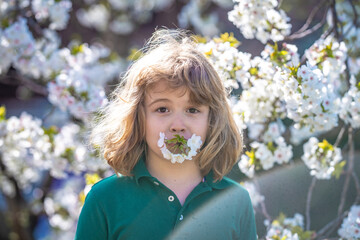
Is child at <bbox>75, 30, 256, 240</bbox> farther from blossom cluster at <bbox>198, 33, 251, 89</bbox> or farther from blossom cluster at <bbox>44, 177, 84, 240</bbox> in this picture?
blossom cluster at <bbox>44, 177, 84, 240</bbox>

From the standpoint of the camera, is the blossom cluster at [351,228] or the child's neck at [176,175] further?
the blossom cluster at [351,228]

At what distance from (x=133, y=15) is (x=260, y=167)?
3117 mm

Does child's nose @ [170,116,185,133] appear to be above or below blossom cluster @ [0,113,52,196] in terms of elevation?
below

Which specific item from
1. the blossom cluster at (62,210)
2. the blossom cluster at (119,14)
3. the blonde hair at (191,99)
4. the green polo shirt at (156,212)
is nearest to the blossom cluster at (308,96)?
the blonde hair at (191,99)

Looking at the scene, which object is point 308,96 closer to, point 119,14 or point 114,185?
point 114,185

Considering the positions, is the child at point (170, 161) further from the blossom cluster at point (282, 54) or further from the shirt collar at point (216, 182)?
the blossom cluster at point (282, 54)

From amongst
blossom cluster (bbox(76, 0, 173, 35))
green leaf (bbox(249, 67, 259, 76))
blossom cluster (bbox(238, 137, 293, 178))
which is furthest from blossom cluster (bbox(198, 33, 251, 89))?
blossom cluster (bbox(76, 0, 173, 35))

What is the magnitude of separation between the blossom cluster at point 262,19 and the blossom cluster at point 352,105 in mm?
436

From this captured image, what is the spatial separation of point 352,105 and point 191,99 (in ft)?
3.36

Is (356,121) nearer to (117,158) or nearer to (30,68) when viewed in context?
(117,158)

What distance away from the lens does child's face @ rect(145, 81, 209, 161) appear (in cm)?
158

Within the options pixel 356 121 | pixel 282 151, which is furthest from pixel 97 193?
pixel 356 121

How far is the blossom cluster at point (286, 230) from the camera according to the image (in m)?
2.19

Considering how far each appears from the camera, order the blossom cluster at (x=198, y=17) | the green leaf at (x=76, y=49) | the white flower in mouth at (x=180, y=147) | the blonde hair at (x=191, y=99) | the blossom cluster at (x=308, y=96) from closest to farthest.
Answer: the white flower in mouth at (x=180, y=147), the blonde hair at (x=191, y=99), the blossom cluster at (x=308, y=96), the green leaf at (x=76, y=49), the blossom cluster at (x=198, y=17)
